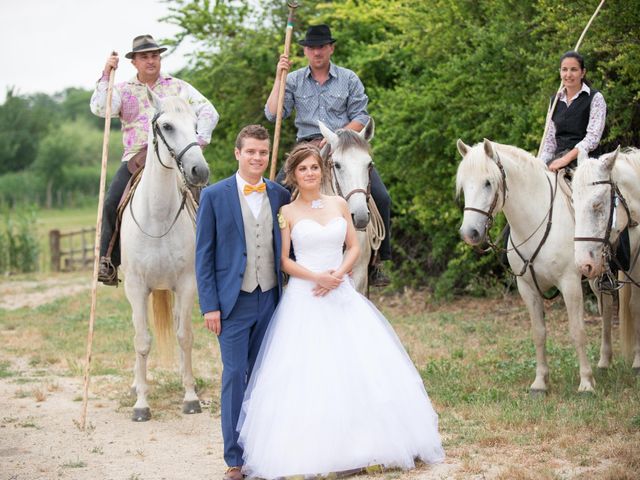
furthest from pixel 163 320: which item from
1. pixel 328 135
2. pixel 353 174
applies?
pixel 353 174

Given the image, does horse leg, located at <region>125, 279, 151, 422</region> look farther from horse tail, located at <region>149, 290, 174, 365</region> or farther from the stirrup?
the stirrup

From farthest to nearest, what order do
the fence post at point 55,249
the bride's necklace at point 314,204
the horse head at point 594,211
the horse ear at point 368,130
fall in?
the fence post at point 55,249
the horse ear at point 368,130
the horse head at point 594,211
the bride's necklace at point 314,204

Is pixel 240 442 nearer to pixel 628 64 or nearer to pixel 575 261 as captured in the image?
pixel 575 261

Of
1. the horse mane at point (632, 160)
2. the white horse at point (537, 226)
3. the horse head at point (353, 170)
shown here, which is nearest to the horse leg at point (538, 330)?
the white horse at point (537, 226)

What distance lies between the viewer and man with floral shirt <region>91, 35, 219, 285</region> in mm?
8086

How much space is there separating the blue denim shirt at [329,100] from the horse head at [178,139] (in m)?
1.19

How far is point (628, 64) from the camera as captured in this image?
9484mm

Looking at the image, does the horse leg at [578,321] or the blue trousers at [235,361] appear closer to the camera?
the blue trousers at [235,361]

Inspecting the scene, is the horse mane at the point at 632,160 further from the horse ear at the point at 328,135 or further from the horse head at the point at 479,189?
the horse ear at the point at 328,135

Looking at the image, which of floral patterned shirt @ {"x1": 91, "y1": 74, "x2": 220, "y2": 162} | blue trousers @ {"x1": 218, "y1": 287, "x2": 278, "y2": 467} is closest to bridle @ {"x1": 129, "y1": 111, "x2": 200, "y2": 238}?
floral patterned shirt @ {"x1": 91, "y1": 74, "x2": 220, "y2": 162}

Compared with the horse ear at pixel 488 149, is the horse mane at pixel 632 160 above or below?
below

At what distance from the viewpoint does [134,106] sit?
8.30m

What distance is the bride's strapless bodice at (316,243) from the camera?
588 centimetres

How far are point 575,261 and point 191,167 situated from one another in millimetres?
3254
